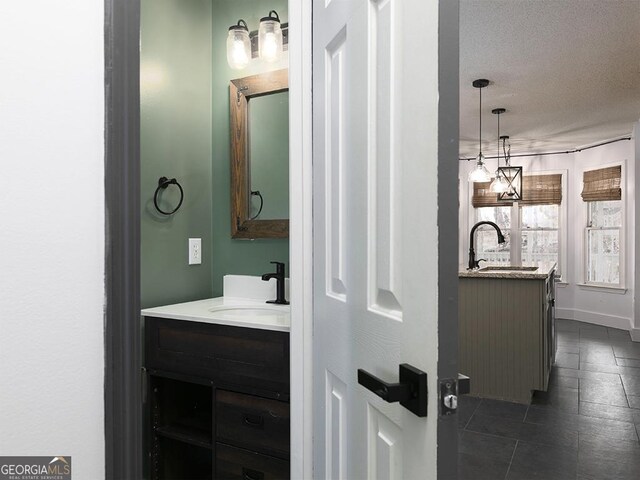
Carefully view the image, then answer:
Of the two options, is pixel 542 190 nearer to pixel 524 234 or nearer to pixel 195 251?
pixel 524 234

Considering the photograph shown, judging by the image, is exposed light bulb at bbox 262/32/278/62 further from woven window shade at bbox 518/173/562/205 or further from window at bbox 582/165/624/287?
woven window shade at bbox 518/173/562/205

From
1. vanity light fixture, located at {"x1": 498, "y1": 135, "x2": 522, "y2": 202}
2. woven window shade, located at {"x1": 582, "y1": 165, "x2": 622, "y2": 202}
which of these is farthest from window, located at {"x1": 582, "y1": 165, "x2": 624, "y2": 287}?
vanity light fixture, located at {"x1": 498, "y1": 135, "x2": 522, "y2": 202}

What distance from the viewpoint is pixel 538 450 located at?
9.19 ft

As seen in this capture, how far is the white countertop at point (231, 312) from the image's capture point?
1.75 meters

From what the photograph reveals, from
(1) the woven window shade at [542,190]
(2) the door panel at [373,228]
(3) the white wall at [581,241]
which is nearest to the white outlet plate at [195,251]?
(2) the door panel at [373,228]

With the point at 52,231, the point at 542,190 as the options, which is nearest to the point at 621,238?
the point at 542,190

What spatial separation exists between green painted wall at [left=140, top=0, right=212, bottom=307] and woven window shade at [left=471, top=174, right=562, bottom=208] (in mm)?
6133

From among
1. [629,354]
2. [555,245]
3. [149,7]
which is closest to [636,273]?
[629,354]

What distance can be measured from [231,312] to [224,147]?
2.87 feet

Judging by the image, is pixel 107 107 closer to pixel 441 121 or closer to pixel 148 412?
pixel 441 121

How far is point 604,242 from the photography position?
Answer: 689 cm

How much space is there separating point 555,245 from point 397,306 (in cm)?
751

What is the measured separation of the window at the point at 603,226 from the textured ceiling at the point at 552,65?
81 centimetres

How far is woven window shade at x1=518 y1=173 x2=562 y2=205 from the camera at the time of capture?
24.2 ft
